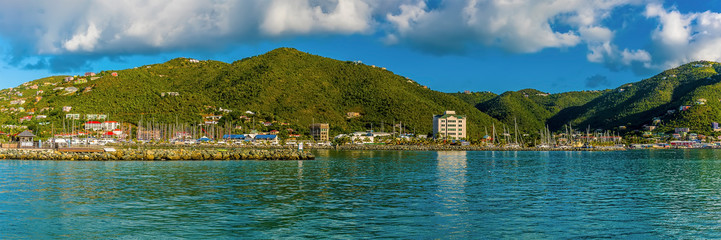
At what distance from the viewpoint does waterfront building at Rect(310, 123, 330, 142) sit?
186250 mm

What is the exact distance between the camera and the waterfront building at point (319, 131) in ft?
611

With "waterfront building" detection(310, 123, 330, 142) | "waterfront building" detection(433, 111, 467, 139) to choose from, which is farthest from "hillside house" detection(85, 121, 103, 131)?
"waterfront building" detection(433, 111, 467, 139)

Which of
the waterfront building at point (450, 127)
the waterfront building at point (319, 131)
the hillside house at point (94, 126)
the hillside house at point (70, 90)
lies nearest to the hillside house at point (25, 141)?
the hillside house at point (94, 126)

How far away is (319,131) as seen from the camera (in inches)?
7461

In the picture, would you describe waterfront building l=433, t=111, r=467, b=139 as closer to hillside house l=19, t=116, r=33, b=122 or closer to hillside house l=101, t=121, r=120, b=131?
hillside house l=101, t=121, r=120, b=131

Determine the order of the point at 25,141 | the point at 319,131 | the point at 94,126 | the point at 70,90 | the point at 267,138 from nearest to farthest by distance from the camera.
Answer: the point at 25,141 → the point at 94,126 → the point at 267,138 → the point at 319,131 → the point at 70,90

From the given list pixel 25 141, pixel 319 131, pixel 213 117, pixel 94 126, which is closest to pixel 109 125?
pixel 94 126

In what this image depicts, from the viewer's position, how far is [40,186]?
33688 mm

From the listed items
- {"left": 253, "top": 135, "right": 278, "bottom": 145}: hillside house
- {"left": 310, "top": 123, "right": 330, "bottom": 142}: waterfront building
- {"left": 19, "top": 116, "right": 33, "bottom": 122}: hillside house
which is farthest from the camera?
{"left": 310, "top": 123, "right": 330, "bottom": 142}: waterfront building

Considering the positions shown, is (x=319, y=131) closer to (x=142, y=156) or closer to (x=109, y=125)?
(x=109, y=125)

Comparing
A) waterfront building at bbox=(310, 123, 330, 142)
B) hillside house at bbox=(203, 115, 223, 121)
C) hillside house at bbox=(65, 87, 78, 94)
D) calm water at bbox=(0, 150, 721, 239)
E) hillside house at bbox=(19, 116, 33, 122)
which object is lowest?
calm water at bbox=(0, 150, 721, 239)

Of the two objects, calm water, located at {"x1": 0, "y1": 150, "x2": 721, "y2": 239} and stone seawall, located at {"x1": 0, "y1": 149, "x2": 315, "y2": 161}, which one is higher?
stone seawall, located at {"x1": 0, "y1": 149, "x2": 315, "y2": 161}

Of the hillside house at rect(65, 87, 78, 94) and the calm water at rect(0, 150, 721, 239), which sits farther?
the hillside house at rect(65, 87, 78, 94)

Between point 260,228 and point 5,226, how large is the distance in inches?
Answer: 383
